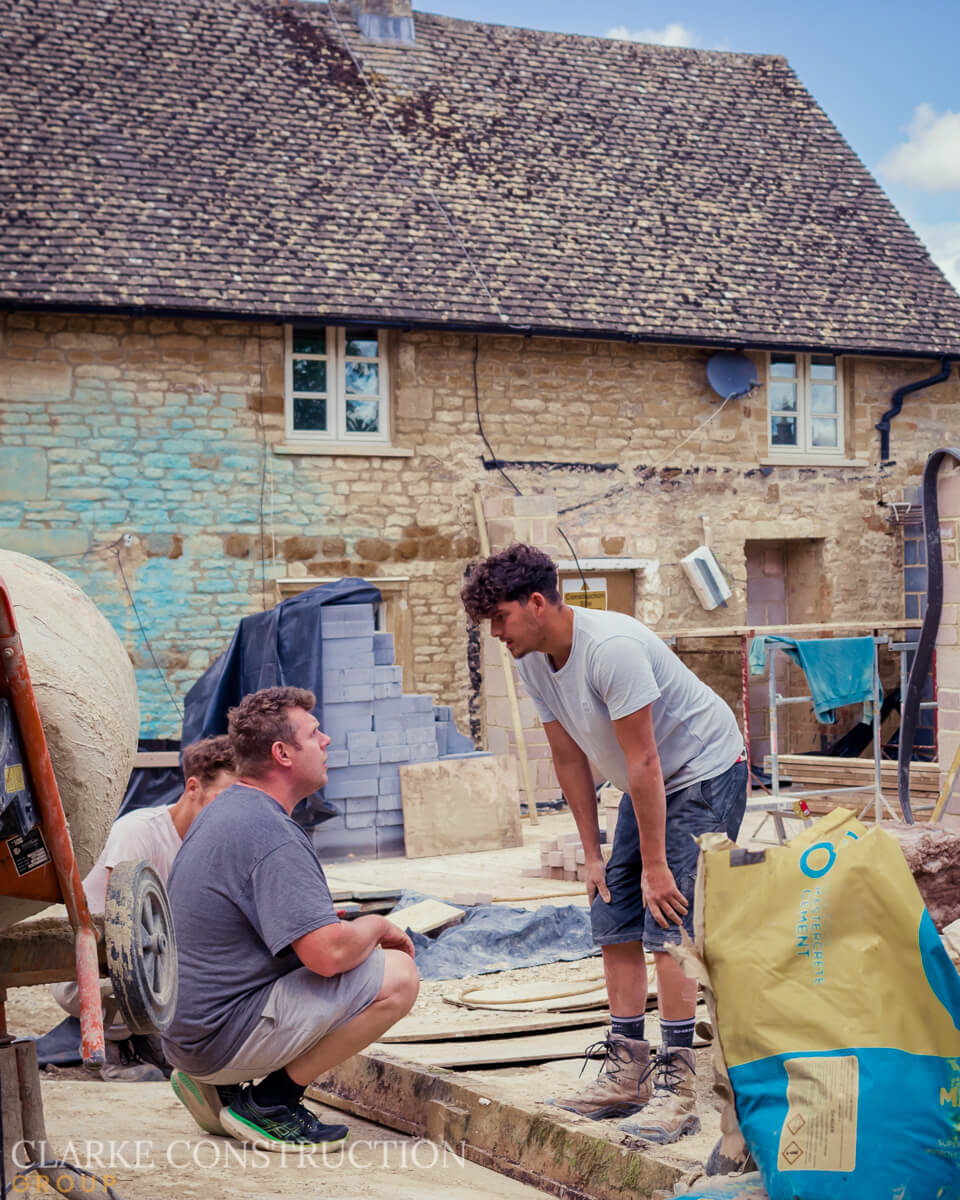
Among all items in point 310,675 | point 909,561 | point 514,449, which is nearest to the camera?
point 310,675

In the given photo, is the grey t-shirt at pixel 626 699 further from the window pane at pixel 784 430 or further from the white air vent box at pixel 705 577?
the window pane at pixel 784 430

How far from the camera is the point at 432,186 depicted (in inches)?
664

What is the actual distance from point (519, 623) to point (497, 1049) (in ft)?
6.04

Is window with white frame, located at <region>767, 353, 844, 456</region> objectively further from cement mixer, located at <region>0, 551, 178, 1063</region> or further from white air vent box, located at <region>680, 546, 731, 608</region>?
cement mixer, located at <region>0, 551, 178, 1063</region>

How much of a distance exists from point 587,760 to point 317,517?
34.7 ft

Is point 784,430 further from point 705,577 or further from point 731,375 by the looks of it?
point 705,577

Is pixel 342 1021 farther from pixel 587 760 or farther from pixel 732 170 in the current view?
pixel 732 170

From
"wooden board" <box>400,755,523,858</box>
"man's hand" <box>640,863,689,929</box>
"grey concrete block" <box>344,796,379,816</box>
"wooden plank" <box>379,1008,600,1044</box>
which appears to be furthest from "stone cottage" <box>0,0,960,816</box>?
"man's hand" <box>640,863,689,929</box>

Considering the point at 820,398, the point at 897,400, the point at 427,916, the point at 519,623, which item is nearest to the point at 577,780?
the point at 519,623

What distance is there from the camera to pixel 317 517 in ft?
50.1

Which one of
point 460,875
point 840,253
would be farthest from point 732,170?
point 460,875

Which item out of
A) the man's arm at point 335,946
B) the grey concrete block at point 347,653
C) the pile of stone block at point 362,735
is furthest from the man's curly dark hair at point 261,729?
the grey concrete block at point 347,653

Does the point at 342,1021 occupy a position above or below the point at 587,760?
below

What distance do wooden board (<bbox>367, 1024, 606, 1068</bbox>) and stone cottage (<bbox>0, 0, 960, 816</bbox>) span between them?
9019 millimetres
